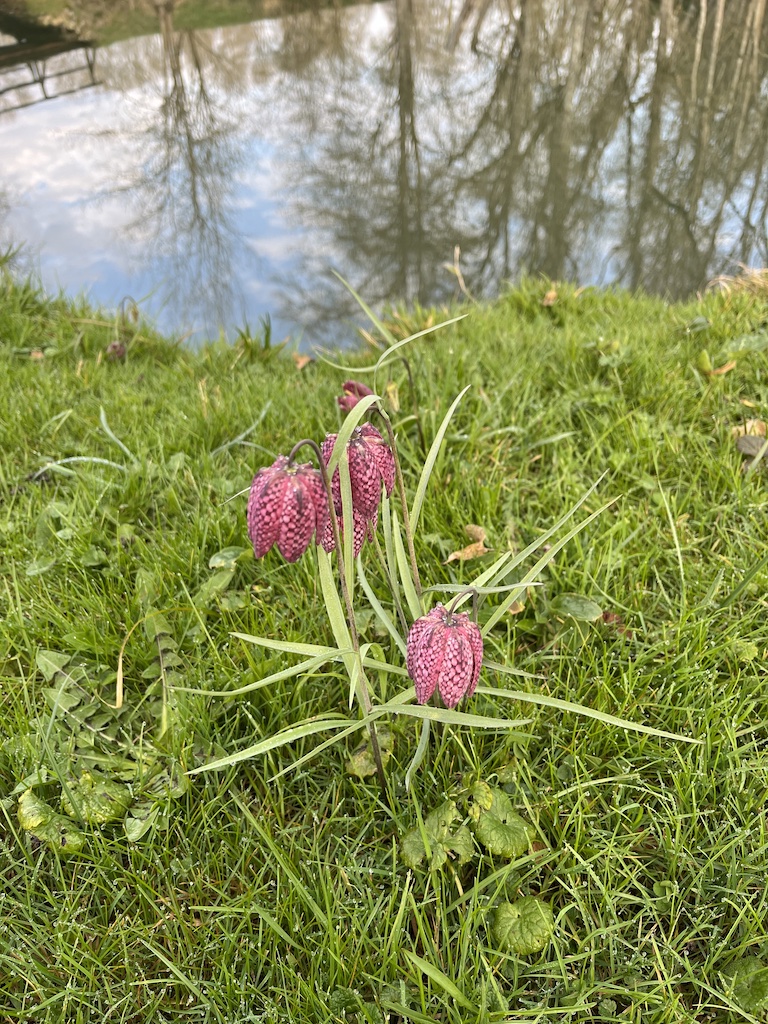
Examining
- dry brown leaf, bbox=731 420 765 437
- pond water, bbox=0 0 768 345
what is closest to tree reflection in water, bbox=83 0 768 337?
pond water, bbox=0 0 768 345

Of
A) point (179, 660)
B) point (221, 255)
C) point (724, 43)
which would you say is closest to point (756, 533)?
point (179, 660)

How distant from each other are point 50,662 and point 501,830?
876 millimetres

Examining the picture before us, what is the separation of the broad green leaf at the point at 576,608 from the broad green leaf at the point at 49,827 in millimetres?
901

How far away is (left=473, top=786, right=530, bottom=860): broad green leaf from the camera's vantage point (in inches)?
38.7

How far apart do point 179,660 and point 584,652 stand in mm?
769

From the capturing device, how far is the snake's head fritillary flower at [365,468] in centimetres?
83

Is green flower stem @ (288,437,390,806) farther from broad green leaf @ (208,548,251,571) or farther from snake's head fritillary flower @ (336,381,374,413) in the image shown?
broad green leaf @ (208,548,251,571)

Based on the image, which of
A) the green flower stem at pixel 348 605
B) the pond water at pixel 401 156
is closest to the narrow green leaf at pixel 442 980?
the green flower stem at pixel 348 605

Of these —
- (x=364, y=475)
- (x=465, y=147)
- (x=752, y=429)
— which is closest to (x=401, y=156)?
(x=465, y=147)

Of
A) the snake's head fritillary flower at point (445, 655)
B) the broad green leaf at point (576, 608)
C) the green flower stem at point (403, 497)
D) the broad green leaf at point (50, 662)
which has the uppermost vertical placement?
the green flower stem at point (403, 497)

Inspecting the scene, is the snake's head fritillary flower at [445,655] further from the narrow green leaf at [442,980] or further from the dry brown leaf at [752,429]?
the dry brown leaf at [752,429]

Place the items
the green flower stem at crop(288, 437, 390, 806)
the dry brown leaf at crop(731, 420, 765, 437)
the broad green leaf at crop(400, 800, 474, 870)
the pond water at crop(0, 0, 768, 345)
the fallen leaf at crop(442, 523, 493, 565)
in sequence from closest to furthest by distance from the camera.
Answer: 1. the green flower stem at crop(288, 437, 390, 806)
2. the broad green leaf at crop(400, 800, 474, 870)
3. the fallen leaf at crop(442, 523, 493, 565)
4. the dry brown leaf at crop(731, 420, 765, 437)
5. the pond water at crop(0, 0, 768, 345)

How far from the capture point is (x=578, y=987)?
2.95 feet

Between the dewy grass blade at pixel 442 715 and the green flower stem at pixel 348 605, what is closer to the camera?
the green flower stem at pixel 348 605
